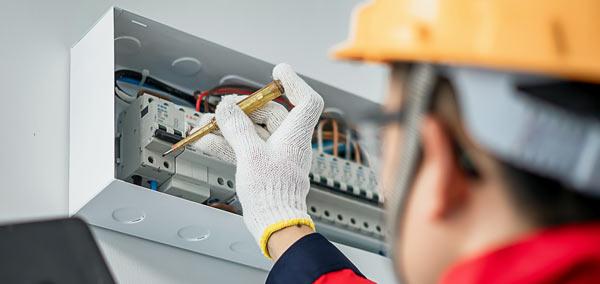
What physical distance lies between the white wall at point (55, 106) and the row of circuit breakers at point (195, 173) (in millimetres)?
108

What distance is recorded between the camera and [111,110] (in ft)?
4.98

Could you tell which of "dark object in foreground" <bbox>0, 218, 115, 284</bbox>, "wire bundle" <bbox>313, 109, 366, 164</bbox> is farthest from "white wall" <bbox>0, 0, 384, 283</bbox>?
"dark object in foreground" <bbox>0, 218, 115, 284</bbox>

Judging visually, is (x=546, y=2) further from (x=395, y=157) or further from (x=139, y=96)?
(x=139, y=96)

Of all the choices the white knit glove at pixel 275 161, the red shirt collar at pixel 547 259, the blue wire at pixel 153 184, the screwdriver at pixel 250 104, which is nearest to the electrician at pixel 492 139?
the red shirt collar at pixel 547 259

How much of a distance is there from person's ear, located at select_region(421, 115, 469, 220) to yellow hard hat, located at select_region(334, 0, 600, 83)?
0.21 ft

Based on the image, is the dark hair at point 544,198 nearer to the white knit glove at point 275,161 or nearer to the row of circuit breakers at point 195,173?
the white knit glove at point 275,161

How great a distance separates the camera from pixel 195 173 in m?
1.61

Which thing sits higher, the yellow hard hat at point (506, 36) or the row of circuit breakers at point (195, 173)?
the yellow hard hat at point (506, 36)

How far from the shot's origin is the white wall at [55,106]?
1545 millimetres

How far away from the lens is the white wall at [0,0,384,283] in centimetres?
154

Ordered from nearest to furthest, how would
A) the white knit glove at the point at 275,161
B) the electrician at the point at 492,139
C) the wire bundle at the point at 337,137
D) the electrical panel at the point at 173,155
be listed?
1. the electrician at the point at 492,139
2. the white knit glove at the point at 275,161
3. the electrical panel at the point at 173,155
4. the wire bundle at the point at 337,137

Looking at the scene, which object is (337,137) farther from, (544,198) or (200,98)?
(544,198)

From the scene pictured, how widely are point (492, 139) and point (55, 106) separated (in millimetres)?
1107

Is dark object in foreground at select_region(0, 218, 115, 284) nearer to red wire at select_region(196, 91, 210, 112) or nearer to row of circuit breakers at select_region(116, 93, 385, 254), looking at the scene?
row of circuit breakers at select_region(116, 93, 385, 254)
